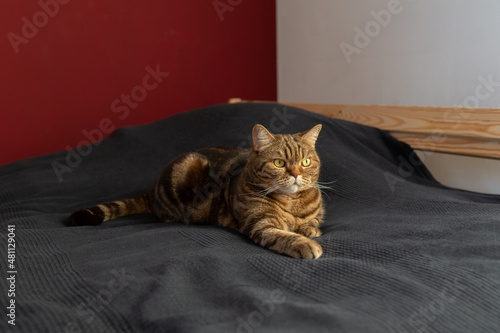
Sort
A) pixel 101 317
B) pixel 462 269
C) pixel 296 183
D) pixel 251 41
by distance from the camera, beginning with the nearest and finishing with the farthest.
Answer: pixel 101 317 → pixel 462 269 → pixel 296 183 → pixel 251 41

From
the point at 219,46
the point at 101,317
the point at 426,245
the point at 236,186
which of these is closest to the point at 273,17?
the point at 219,46

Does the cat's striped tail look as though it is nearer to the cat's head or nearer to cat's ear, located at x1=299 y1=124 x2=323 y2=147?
the cat's head

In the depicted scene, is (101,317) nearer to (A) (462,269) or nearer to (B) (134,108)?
(A) (462,269)

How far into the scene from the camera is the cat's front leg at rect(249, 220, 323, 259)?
111cm

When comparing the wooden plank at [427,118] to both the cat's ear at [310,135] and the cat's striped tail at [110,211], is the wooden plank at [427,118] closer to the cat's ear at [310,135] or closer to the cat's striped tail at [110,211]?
the cat's ear at [310,135]

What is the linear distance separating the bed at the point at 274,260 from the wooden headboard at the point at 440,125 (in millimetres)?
20

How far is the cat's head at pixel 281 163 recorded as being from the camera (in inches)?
54.8

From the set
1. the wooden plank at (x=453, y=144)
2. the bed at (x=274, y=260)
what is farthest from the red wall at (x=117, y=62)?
the wooden plank at (x=453, y=144)

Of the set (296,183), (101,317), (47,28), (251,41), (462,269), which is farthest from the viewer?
(251,41)

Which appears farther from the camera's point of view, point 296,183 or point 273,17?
point 273,17

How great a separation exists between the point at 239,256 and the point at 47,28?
7.07 feet

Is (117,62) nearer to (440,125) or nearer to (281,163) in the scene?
(281,163)

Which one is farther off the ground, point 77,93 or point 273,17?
point 273,17

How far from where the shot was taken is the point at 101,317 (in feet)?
2.84
